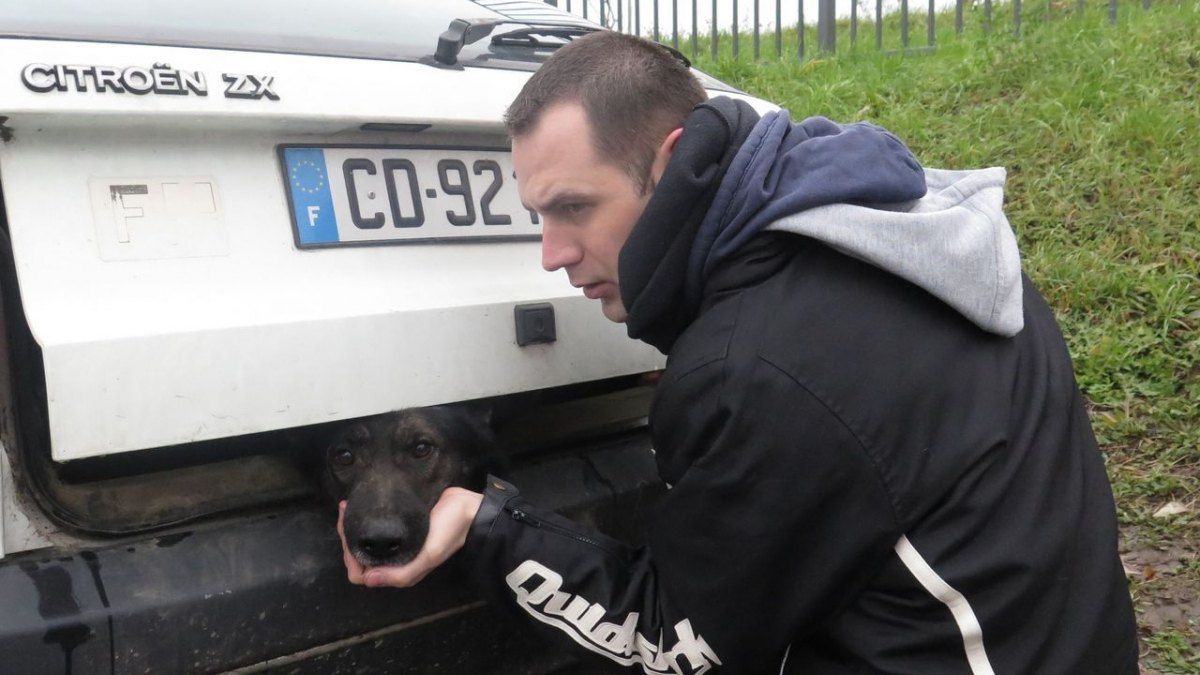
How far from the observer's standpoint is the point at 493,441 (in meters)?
2.44

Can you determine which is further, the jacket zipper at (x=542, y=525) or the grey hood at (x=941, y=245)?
the jacket zipper at (x=542, y=525)

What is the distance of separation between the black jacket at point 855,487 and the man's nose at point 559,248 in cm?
19

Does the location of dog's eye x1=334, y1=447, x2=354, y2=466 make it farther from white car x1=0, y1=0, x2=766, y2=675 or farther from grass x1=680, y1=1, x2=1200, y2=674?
grass x1=680, y1=1, x2=1200, y2=674

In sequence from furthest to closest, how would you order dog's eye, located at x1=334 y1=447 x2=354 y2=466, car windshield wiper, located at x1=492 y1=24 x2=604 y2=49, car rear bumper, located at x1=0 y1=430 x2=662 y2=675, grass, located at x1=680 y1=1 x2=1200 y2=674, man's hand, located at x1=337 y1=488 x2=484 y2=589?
grass, located at x1=680 y1=1 x2=1200 y2=674 → car windshield wiper, located at x1=492 y1=24 x2=604 y2=49 → dog's eye, located at x1=334 y1=447 x2=354 y2=466 → man's hand, located at x1=337 y1=488 x2=484 y2=589 → car rear bumper, located at x1=0 y1=430 x2=662 y2=675

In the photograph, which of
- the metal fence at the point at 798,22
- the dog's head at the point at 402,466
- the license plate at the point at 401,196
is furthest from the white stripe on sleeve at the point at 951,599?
the metal fence at the point at 798,22

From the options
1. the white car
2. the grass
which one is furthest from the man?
the grass

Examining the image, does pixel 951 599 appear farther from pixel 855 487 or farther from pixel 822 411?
pixel 822 411

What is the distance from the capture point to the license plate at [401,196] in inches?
80.0

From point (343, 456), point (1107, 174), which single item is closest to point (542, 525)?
point (343, 456)

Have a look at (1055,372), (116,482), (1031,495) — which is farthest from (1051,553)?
(116,482)

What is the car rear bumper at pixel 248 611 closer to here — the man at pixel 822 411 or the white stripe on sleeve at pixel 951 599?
the man at pixel 822 411

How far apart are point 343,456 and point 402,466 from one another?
0.41 feet

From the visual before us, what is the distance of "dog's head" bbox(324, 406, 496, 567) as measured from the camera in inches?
81.8

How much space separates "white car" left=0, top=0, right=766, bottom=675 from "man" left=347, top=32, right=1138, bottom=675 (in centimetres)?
23
